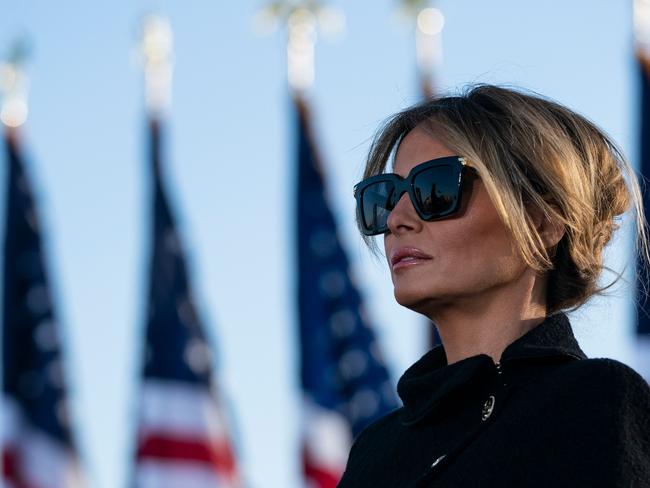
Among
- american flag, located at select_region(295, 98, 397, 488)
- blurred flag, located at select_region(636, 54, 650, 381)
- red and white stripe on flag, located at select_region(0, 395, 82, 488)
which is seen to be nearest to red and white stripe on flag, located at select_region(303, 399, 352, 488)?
american flag, located at select_region(295, 98, 397, 488)

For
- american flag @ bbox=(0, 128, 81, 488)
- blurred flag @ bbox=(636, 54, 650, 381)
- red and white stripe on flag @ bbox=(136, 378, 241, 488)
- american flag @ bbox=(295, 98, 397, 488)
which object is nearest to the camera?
blurred flag @ bbox=(636, 54, 650, 381)

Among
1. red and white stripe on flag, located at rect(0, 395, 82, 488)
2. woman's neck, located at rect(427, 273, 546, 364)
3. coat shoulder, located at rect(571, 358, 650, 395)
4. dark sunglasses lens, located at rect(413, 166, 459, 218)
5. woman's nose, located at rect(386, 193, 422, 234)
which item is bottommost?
red and white stripe on flag, located at rect(0, 395, 82, 488)

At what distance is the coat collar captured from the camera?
8.06 ft

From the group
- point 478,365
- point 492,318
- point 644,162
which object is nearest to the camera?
point 478,365

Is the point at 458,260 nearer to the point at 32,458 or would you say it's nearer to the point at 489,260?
the point at 489,260

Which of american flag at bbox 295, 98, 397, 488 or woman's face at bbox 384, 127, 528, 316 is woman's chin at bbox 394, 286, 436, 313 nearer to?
woman's face at bbox 384, 127, 528, 316

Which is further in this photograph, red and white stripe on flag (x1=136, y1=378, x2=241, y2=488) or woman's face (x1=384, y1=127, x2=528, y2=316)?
red and white stripe on flag (x1=136, y1=378, x2=241, y2=488)

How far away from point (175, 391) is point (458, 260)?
393 inches

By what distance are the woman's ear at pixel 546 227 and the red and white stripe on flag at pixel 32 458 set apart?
10.8 m

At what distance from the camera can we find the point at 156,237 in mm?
12867

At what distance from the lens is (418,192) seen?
2672mm

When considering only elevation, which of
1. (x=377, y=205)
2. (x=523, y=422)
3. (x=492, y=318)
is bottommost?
(x=523, y=422)

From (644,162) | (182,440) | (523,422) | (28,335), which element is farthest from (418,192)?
(28,335)

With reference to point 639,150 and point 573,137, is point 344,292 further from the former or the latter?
point 573,137
